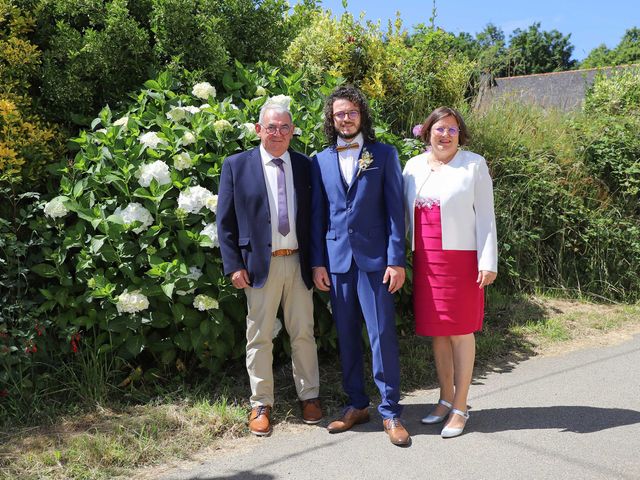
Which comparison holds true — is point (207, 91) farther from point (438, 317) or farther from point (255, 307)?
point (438, 317)

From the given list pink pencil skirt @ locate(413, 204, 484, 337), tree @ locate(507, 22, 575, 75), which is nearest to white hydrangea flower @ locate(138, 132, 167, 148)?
pink pencil skirt @ locate(413, 204, 484, 337)

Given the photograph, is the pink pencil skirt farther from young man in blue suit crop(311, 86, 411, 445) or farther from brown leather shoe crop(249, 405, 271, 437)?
brown leather shoe crop(249, 405, 271, 437)

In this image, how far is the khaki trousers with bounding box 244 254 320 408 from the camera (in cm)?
391

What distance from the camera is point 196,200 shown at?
161 inches

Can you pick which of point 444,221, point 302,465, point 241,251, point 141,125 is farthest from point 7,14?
point 302,465

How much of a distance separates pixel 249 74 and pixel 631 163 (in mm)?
4743

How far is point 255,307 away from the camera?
3.92 meters

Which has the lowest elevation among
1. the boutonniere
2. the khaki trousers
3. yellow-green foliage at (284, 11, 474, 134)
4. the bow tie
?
the khaki trousers

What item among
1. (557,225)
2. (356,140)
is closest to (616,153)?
(557,225)

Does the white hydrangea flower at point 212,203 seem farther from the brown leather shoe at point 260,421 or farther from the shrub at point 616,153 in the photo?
the shrub at point 616,153

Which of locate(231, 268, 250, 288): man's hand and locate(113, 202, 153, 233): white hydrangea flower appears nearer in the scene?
locate(231, 268, 250, 288): man's hand

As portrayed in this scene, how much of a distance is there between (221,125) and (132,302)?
4.38 feet

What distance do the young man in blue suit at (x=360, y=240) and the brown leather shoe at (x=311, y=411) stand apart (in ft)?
0.56

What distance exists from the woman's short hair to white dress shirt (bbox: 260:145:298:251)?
2.85 ft
